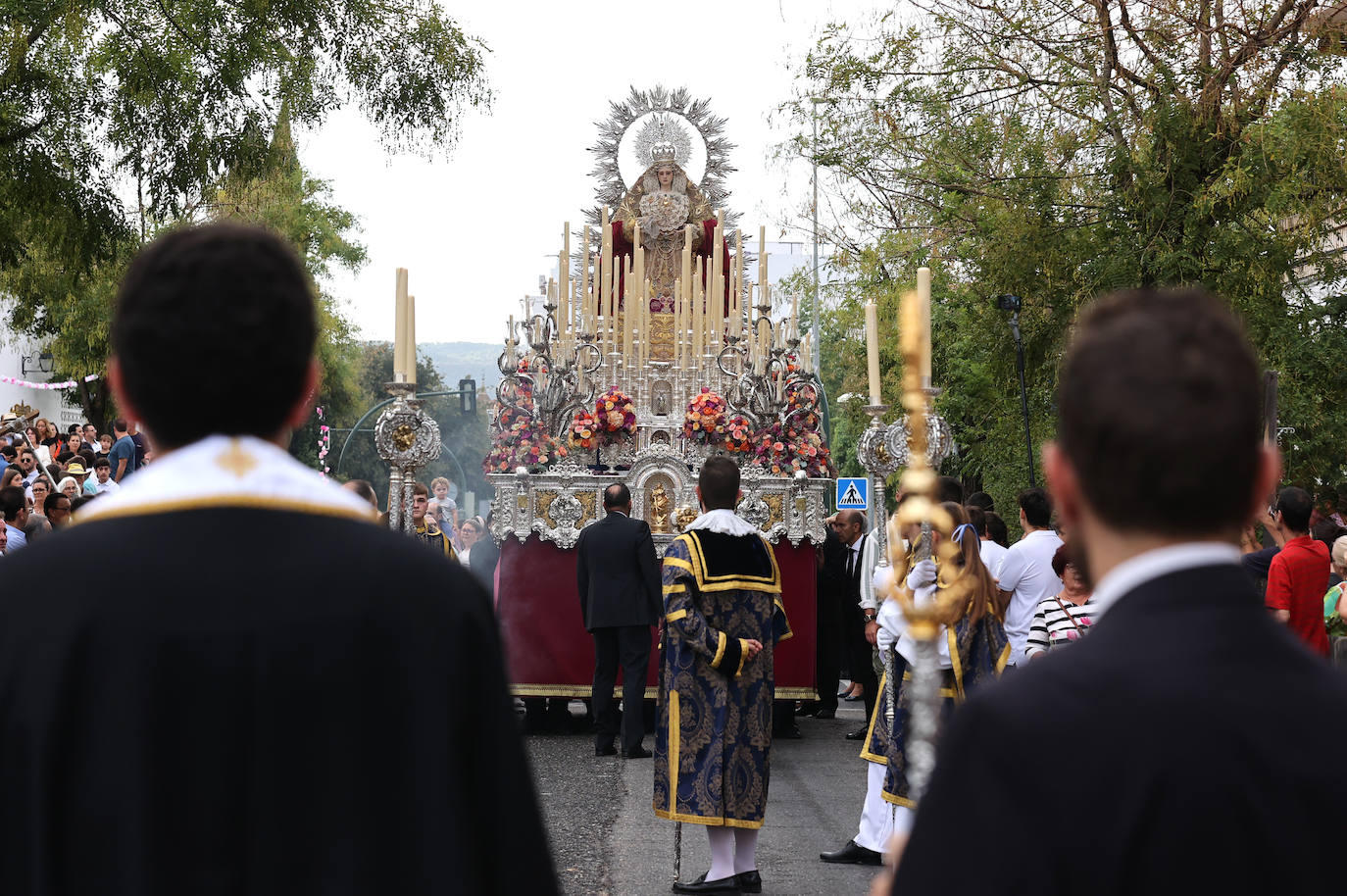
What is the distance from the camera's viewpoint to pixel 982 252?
14.4 metres

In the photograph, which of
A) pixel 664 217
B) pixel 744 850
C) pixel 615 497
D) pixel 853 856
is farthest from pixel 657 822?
pixel 664 217

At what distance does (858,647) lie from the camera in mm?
13148

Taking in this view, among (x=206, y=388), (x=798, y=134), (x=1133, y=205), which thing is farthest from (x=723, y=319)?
(x=206, y=388)

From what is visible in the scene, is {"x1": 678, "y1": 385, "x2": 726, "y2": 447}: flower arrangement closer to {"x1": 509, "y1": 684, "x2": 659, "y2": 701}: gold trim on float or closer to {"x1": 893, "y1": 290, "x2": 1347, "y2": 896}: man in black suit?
{"x1": 509, "y1": 684, "x2": 659, "y2": 701}: gold trim on float

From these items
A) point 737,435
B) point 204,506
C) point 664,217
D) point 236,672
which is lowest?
point 236,672

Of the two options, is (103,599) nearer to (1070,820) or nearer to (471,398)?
(1070,820)

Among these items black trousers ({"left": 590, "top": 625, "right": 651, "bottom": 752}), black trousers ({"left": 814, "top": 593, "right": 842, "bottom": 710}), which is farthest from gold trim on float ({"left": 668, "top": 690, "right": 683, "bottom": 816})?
black trousers ({"left": 814, "top": 593, "right": 842, "bottom": 710})

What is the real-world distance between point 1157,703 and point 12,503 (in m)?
9.00

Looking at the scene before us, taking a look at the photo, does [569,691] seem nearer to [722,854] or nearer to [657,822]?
[657,822]

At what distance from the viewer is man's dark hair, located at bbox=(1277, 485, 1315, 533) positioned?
745 cm

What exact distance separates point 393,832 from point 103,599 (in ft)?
1.59

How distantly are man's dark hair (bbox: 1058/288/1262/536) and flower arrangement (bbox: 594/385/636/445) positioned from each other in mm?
11429

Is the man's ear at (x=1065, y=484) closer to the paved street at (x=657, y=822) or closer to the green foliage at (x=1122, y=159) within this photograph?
the paved street at (x=657, y=822)

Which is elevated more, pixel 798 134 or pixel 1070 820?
pixel 798 134
